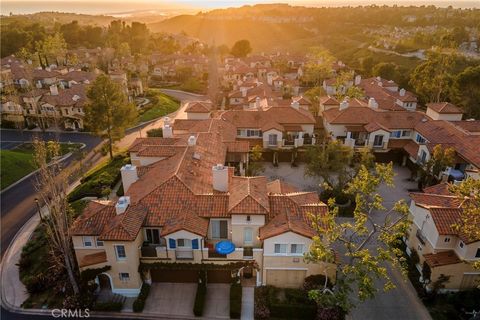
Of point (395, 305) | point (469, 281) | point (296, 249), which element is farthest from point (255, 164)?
point (469, 281)

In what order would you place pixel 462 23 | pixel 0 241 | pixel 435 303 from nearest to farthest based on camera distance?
pixel 435 303, pixel 0 241, pixel 462 23

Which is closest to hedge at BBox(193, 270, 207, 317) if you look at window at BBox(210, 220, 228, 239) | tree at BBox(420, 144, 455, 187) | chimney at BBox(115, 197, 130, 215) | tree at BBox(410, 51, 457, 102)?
window at BBox(210, 220, 228, 239)

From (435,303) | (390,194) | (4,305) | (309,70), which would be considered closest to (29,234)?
(4,305)

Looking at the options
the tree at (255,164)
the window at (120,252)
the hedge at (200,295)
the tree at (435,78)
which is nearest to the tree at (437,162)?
the tree at (255,164)

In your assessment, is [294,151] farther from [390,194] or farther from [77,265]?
[77,265]

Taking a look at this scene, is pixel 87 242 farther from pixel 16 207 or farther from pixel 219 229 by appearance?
pixel 16 207
